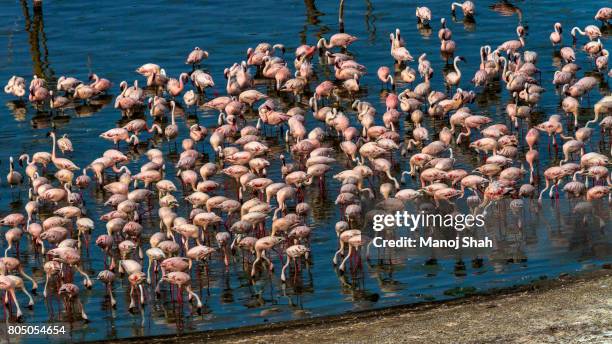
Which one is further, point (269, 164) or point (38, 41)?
point (38, 41)

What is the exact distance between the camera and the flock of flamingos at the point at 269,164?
22484 millimetres

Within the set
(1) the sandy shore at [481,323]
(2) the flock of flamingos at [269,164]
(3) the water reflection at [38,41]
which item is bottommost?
(1) the sandy shore at [481,323]

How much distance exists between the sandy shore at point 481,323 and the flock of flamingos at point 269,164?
1.65 metres

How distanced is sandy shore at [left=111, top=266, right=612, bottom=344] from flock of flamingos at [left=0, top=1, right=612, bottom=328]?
165cm

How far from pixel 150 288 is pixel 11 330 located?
2.33m

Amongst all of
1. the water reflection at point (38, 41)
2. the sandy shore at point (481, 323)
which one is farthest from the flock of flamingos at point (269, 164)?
the sandy shore at point (481, 323)

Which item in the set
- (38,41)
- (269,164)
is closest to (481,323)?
(269,164)

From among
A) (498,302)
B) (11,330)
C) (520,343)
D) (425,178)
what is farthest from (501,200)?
(11,330)

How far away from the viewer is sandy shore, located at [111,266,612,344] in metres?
19.1

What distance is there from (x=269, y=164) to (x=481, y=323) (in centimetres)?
798

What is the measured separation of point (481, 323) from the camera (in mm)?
19594

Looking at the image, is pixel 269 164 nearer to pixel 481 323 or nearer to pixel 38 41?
pixel 481 323

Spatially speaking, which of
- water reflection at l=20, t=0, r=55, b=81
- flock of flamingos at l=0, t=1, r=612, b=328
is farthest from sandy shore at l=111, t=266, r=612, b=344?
water reflection at l=20, t=0, r=55, b=81

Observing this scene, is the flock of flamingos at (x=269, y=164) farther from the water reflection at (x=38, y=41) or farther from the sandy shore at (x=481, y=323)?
the sandy shore at (x=481, y=323)
